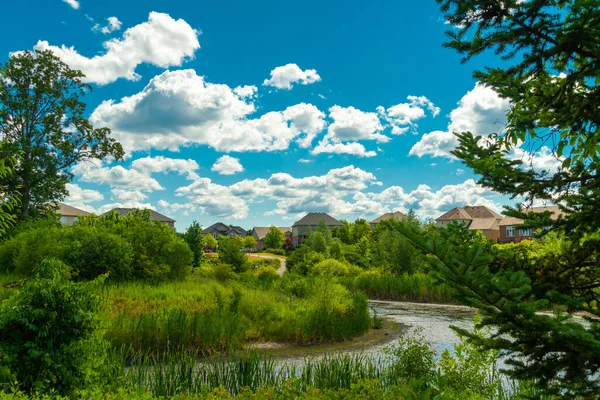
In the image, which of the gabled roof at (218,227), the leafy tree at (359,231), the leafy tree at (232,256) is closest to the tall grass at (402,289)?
the leafy tree at (232,256)

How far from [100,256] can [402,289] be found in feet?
38.5

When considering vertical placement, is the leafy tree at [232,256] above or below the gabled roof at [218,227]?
below

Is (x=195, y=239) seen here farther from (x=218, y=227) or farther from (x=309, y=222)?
(x=218, y=227)

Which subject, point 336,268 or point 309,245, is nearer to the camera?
point 336,268

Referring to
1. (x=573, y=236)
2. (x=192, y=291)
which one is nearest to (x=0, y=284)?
(x=192, y=291)

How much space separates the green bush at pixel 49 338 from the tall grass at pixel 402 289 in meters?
14.7

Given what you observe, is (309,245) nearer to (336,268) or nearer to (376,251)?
(376,251)

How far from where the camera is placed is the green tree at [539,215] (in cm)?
174

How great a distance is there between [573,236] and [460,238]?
96 centimetres

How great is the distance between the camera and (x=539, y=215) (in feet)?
9.95

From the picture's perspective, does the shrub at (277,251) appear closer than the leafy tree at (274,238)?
Yes

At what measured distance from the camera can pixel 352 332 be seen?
407 inches

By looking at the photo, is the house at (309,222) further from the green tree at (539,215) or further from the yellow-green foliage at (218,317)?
the green tree at (539,215)

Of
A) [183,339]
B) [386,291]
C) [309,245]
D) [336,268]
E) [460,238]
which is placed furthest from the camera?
[309,245]
